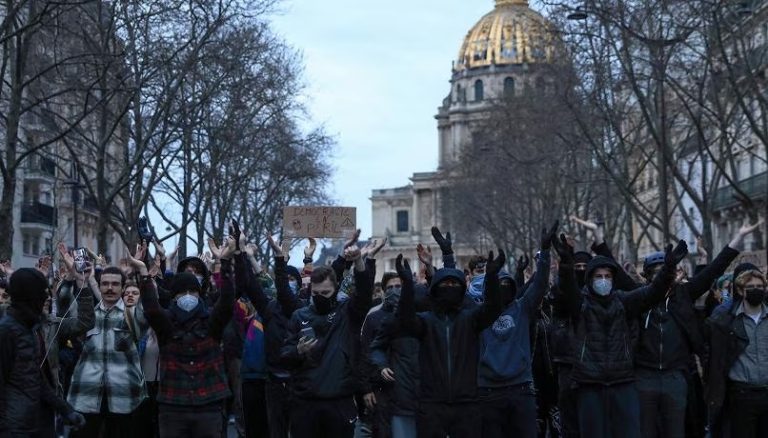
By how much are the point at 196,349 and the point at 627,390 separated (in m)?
2.87

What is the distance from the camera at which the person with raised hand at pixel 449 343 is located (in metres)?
9.37

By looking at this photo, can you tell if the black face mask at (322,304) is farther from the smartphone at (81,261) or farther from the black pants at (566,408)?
the black pants at (566,408)

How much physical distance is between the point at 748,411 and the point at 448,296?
3.02 meters

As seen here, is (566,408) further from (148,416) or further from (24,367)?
(24,367)

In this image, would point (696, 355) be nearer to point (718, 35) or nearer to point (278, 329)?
point (278, 329)

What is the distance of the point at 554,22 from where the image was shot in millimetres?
30281

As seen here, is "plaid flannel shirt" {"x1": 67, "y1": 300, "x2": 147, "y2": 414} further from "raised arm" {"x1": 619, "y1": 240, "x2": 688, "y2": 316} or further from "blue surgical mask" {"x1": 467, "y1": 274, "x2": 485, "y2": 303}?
"raised arm" {"x1": 619, "y1": 240, "x2": 688, "y2": 316}

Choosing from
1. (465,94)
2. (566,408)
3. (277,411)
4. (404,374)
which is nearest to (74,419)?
(277,411)

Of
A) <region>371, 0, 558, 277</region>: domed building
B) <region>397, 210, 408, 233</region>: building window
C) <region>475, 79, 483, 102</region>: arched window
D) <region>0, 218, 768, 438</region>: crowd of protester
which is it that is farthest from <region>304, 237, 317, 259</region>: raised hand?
<region>397, 210, 408, 233</region>: building window

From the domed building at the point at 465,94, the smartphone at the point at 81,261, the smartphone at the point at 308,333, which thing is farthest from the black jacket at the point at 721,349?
the domed building at the point at 465,94

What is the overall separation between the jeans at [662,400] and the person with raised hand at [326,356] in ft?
7.48

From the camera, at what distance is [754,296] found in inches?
441

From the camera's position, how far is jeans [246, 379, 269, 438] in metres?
12.5

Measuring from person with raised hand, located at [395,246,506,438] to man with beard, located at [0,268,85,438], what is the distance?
82.6 inches
